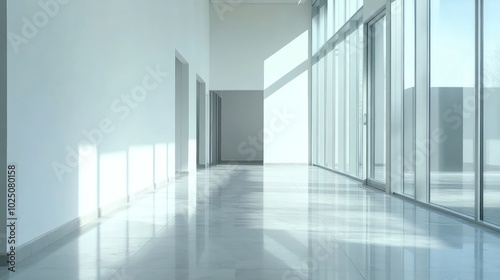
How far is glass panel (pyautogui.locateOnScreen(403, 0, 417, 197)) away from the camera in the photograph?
10461 millimetres

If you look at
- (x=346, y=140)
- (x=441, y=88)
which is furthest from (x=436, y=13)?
(x=346, y=140)

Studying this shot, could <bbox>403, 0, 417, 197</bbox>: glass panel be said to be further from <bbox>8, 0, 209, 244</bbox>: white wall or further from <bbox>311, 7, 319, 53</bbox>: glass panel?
<bbox>311, 7, 319, 53</bbox>: glass panel

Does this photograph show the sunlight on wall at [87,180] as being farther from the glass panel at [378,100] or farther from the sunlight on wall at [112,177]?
the glass panel at [378,100]

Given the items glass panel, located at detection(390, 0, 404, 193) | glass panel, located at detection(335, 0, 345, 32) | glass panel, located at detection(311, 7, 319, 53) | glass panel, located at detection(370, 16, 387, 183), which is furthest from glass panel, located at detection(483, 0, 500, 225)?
glass panel, located at detection(311, 7, 319, 53)

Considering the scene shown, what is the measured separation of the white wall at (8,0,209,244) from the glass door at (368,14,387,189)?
546 centimetres

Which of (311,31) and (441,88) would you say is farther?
(311,31)

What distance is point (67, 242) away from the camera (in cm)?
610

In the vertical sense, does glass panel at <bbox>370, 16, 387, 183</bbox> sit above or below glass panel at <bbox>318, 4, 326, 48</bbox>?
below

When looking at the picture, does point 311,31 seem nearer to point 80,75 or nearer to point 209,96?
point 209,96

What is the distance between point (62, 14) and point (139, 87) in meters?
4.51

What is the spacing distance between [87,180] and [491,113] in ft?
19.0

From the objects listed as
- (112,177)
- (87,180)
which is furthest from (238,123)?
(87,180)

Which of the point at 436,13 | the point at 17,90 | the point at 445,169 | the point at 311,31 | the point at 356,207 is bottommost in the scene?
the point at 356,207

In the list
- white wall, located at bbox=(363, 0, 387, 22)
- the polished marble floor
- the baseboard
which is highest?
white wall, located at bbox=(363, 0, 387, 22)
